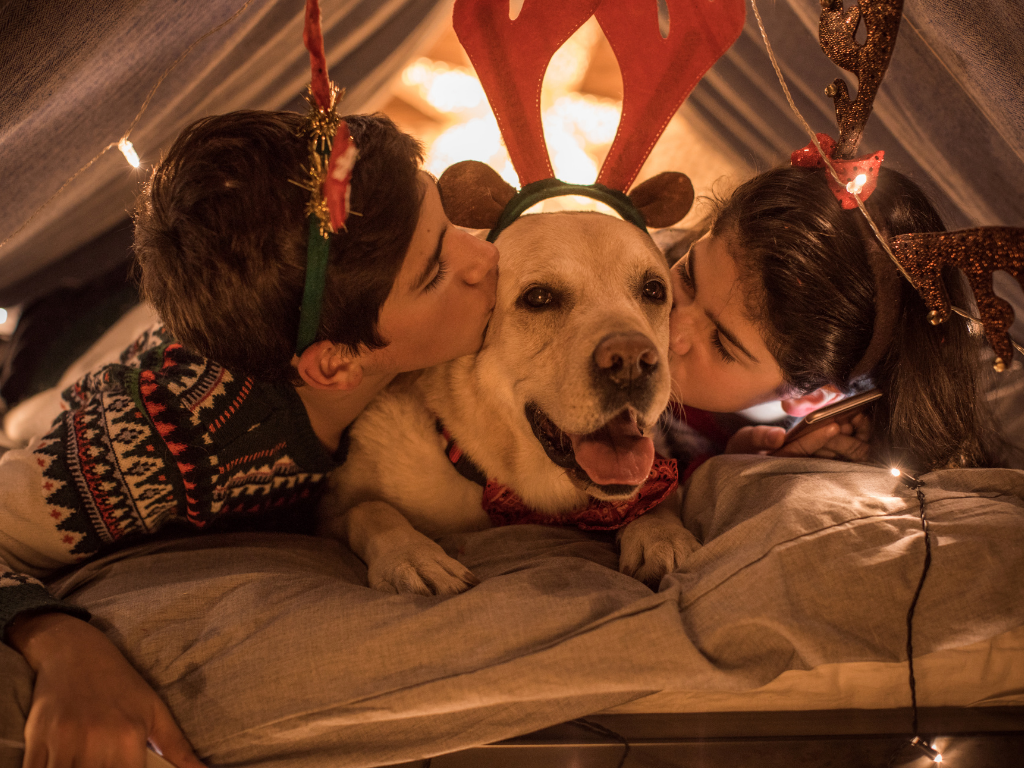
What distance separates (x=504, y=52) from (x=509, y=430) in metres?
1.09

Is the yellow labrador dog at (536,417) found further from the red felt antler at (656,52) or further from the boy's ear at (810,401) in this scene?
the boy's ear at (810,401)

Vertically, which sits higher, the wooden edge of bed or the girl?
the girl

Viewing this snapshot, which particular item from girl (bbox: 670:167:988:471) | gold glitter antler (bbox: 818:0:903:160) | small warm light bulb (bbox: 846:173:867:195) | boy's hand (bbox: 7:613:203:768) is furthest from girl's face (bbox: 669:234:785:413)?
boy's hand (bbox: 7:613:203:768)

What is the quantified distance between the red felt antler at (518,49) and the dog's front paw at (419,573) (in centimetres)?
117

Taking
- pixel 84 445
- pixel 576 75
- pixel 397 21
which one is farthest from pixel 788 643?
pixel 576 75

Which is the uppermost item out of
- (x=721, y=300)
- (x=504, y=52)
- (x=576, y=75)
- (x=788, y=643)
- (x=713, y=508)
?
(x=576, y=75)

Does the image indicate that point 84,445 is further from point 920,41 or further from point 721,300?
point 920,41

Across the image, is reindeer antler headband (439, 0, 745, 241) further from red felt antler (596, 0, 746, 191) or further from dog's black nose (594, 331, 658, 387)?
dog's black nose (594, 331, 658, 387)

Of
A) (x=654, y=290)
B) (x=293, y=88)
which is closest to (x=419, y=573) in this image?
(x=654, y=290)

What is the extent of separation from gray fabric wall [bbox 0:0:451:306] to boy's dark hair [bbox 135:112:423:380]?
1.36ft

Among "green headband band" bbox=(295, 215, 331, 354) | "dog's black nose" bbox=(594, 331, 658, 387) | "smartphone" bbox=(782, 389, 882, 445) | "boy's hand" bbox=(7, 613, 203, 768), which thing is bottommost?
"boy's hand" bbox=(7, 613, 203, 768)

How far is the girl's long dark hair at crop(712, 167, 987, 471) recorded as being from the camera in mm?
1760

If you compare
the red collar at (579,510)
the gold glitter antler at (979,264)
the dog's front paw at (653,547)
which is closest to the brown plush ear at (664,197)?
the gold glitter antler at (979,264)

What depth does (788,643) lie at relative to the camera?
122 cm
